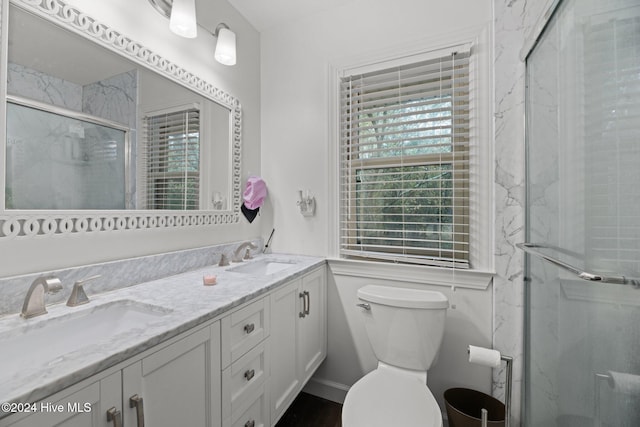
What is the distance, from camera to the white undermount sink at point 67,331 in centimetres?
74

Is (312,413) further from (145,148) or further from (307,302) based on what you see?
(145,148)

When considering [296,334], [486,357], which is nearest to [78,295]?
[296,334]

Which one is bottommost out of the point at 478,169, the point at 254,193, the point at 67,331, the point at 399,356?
the point at 399,356

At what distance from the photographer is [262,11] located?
1898 mm

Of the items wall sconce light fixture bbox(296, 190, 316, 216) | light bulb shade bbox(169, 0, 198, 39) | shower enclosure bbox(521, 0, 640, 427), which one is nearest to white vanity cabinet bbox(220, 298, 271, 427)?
wall sconce light fixture bbox(296, 190, 316, 216)

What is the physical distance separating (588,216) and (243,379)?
1.30 m

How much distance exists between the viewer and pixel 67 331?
874 millimetres

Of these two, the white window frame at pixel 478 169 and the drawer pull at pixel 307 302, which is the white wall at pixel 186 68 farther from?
the white window frame at pixel 478 169

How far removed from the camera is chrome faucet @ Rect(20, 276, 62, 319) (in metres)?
0.84

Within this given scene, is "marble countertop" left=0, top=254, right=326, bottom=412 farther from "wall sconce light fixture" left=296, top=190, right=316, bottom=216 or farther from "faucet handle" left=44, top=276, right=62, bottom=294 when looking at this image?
"wall sconce light fixture" left=296, top=190, right=316, bottom=216

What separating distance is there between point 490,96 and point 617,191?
3.16 feet

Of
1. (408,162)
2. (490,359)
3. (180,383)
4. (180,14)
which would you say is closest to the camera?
(180,383)

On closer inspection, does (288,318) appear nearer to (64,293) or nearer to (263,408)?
(263,408)

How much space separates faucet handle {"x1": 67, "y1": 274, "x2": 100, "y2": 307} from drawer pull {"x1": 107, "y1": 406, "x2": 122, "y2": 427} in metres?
0.50
